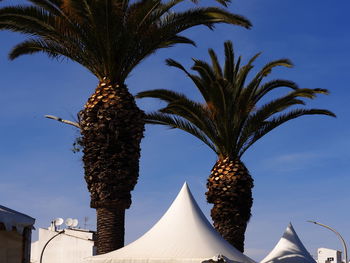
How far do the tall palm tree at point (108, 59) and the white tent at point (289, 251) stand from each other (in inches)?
424

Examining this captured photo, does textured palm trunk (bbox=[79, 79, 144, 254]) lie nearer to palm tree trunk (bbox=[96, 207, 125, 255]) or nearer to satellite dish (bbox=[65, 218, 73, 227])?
palm tree trunk (bbox=[96, 207, 125, 255])

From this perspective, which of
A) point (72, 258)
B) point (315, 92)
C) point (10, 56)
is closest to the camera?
point (10, 56)

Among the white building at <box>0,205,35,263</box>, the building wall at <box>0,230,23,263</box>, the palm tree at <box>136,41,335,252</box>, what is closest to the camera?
the white building at <box>0,205,35,263</box>

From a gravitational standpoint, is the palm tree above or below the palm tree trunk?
above

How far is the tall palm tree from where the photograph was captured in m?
19.5

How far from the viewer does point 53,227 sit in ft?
160

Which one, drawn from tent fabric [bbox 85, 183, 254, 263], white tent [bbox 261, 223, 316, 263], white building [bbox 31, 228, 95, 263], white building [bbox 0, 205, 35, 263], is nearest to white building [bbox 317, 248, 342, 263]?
white building [bbox 31, 228, 95, 263]

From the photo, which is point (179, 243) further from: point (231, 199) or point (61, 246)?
point (61, 246)

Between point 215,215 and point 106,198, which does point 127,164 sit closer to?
point 106,198

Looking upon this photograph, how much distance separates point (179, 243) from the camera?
19.3m

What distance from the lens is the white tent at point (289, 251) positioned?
28562 millimetres

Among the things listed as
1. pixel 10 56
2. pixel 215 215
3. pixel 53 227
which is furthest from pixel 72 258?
pixel 10 56

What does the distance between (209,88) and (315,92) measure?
415 centimetres

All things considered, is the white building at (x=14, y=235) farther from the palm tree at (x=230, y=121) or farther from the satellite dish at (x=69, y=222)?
the satellite dish at (x=69, y=222)
